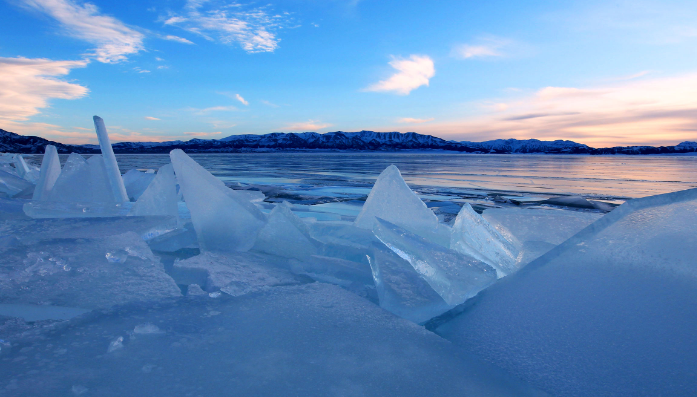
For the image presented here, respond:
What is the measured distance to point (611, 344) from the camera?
43.2 inches

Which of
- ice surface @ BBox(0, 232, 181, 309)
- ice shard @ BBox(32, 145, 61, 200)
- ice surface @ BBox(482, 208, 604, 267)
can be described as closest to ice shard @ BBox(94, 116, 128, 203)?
ice shard @ BBox(32, 145, 61, 200)

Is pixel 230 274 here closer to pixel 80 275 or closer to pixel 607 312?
pixel 80 275

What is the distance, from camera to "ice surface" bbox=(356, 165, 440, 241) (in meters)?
2.30

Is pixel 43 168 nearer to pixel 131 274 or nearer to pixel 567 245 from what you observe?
pixel 131 274

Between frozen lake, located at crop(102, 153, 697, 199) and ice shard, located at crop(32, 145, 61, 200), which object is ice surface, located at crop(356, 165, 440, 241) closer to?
ice shard, located at crop(32, 145, 61, 200)

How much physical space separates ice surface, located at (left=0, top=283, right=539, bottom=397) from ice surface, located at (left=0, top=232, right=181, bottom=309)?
0.13 meters

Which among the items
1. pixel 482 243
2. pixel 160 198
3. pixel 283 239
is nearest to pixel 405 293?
pixel 482 243

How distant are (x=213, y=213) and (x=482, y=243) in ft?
5.08

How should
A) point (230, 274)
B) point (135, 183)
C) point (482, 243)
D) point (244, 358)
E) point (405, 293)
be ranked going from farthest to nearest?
1. point (135, 183)
2. point (482, 243)
3. point (230, 274)
4. point (405, 293)
5. point (244, 358)

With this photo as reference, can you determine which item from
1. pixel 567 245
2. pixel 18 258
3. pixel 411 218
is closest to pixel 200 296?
pixel 18 258

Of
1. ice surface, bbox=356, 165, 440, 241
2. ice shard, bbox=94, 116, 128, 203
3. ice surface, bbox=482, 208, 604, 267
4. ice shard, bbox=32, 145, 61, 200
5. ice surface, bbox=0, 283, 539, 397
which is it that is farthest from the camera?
ice shard, bbox=32, 145, 61, 200

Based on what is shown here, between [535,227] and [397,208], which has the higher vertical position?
[397,208]

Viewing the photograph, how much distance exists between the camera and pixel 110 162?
3309 millimetres

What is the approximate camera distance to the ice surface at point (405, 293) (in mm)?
1358
